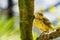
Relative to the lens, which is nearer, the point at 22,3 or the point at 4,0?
the point at 22,3

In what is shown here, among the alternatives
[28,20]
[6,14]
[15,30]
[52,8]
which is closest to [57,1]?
[52,8]

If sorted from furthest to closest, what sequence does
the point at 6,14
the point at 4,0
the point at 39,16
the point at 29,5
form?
1. the point at 4,0
2. the point at 6,14
3. the point at 39,16
4. the point at 29,5

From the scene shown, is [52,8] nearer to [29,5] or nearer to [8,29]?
[8,29]

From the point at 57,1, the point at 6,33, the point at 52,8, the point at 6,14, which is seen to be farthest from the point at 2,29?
the point at 57,1

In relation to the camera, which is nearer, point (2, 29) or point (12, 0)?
point (2, 29)

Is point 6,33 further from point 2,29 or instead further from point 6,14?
point 6,14

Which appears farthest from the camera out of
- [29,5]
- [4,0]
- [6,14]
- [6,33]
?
[4,0]

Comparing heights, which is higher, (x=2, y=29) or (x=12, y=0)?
(x=12, y=0)

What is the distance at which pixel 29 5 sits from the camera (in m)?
0.32

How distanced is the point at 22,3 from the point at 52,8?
1.96 ft

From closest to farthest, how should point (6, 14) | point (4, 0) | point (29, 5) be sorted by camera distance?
point (29, 5), point (6, 14), point (4, 0)

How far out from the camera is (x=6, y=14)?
2.65ft

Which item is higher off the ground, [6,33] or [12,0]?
[12,0]

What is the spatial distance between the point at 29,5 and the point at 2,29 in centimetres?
25
